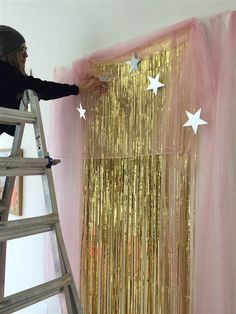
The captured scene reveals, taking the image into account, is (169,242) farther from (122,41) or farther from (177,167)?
(122,41)

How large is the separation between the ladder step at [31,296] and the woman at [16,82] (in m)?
0.66

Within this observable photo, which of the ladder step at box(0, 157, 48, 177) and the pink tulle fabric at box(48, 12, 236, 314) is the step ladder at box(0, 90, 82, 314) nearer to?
the ladder step at box(0, 157, 48, 177)

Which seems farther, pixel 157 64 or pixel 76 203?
pixel 76 203

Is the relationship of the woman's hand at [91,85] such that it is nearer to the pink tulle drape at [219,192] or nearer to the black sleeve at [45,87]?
the black sleeve at [45,87]

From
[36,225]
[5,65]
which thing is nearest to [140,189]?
[36,225]

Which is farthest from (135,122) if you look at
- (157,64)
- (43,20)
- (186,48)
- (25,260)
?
(25,260)

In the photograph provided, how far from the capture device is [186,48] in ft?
4.24

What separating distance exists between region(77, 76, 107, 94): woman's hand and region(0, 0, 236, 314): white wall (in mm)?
156

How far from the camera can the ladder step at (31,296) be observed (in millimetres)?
968

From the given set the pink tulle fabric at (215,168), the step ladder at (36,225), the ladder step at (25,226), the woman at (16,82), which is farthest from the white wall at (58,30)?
the ladder step at (25,226)

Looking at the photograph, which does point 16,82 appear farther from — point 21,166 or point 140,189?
point 140,189

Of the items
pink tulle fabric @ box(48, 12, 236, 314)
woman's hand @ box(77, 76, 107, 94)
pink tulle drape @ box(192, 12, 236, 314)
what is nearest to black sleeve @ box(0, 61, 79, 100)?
woman's hand @ box(77, 76, 107, 94)

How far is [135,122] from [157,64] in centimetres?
23

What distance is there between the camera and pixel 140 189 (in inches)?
56.0
